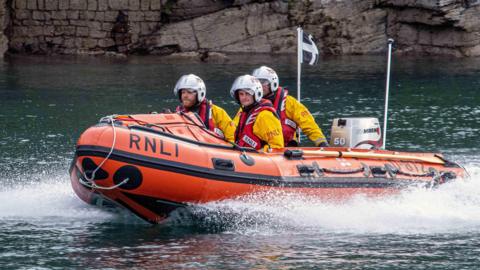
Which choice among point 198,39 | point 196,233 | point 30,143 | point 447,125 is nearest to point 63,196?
point 196,233

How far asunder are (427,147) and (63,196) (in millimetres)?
5629

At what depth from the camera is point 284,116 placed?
38.9ft

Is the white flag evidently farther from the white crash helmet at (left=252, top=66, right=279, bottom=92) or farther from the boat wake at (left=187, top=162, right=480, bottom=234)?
the boat wake at (left=187, top=162, right=480, bottom=234)

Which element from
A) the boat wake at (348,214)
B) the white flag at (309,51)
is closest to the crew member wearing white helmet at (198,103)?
the boat wake at (348,214)

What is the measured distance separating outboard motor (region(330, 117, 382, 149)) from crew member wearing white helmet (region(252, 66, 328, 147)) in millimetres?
176

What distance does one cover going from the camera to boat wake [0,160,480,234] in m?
10.3

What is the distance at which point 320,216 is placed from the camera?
34.4 feet

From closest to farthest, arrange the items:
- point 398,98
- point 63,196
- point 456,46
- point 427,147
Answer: point 63,196
point 427,147
point 398,98
point 456,46

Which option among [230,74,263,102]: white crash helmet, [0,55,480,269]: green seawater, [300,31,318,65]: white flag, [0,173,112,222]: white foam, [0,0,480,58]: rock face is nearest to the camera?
[0,55,480,269]: green seawater

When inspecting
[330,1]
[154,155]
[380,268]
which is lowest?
[380,268]

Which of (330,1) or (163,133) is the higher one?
(330,1)

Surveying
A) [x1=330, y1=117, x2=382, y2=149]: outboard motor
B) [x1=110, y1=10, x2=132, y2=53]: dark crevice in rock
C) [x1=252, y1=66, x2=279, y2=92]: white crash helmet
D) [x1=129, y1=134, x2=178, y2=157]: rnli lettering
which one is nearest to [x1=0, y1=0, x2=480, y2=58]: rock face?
[x1=110, y1=10, x2=132, y2=53]: dark crevice in rock

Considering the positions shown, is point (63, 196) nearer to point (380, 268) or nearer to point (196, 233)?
point (196, 233)

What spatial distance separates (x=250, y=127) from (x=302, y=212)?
3.47 feet
